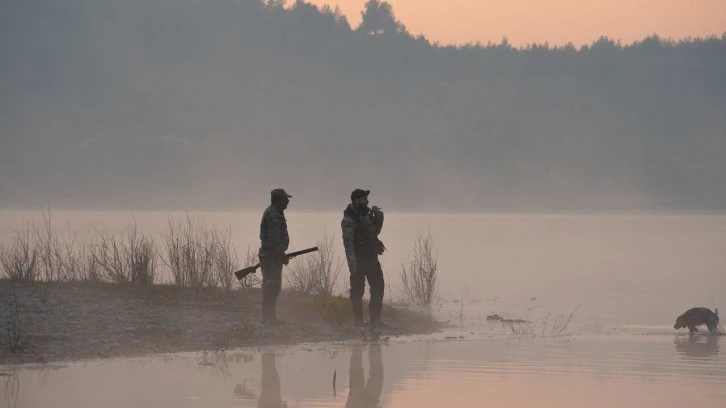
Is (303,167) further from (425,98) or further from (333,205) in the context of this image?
(425,98)

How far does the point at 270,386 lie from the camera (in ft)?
42.9

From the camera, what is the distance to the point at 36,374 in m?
13.5

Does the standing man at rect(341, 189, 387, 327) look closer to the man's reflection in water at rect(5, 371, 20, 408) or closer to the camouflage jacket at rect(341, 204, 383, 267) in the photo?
the camouflage jacket at rect(341, 204, 383, 267)

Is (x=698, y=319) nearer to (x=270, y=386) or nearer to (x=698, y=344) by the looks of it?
(x=698, y=344)

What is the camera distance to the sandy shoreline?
1526 centimetres

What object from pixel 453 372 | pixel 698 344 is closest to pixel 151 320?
pixel 453 372

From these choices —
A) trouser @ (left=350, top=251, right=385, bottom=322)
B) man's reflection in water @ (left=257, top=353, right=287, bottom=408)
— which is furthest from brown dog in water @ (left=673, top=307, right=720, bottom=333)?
man's reflection in water @ (left=257, top=353, right=287, bottom=408)

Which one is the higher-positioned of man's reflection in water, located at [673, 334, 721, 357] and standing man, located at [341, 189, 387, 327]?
standing man, located at [341, 189, 387, 327]

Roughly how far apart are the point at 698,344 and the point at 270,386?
6060 millimetres

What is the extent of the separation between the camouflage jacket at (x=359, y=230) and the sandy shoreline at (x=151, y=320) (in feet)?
3.70

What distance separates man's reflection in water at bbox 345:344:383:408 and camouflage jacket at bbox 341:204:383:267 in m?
1.28

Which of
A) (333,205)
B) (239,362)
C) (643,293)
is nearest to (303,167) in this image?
(333,205)

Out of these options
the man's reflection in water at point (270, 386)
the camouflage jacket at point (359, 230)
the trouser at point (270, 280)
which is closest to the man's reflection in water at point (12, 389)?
the man's reflection in water at point (270, 386)

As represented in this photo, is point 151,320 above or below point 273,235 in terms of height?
below
